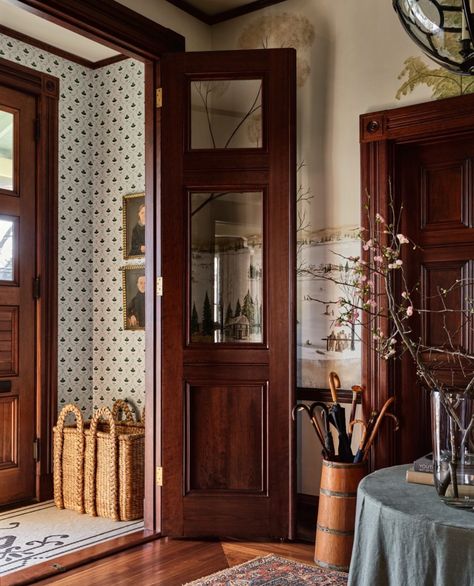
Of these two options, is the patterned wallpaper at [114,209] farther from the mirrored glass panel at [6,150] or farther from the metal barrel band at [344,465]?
the metal barrel band at [344,465]

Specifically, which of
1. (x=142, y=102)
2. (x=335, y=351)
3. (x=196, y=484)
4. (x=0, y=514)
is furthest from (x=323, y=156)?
(x=0, y=514)

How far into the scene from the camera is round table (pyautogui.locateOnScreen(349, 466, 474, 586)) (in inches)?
65.8

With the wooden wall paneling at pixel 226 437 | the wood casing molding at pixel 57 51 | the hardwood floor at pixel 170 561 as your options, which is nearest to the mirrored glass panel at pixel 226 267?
the wooden wall paneling at pixel 226 437

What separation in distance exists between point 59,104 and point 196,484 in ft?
8.99

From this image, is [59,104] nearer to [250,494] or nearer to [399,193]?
[399,193]

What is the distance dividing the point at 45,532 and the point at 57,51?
3.09 m

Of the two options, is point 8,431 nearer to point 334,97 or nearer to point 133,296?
point 133,296

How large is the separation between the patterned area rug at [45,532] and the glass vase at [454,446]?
2251mm

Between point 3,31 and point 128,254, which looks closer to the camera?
point 3,31

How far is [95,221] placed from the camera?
5.01 m

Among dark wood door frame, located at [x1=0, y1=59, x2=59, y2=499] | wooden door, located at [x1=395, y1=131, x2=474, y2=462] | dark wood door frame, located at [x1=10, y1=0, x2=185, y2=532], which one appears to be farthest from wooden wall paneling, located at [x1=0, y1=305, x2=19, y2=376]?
wooden door, located at [x1=395, y1=131, x2=474, y2=462]

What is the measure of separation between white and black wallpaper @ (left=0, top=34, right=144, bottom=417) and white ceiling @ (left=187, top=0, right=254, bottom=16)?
793 millimetres

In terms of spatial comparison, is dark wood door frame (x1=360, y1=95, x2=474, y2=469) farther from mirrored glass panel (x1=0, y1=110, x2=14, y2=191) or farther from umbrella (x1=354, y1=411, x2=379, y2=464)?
mirrored glass panel (x1=0, y1=110, x2=14, y2=191)

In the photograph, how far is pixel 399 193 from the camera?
3.57 metres
